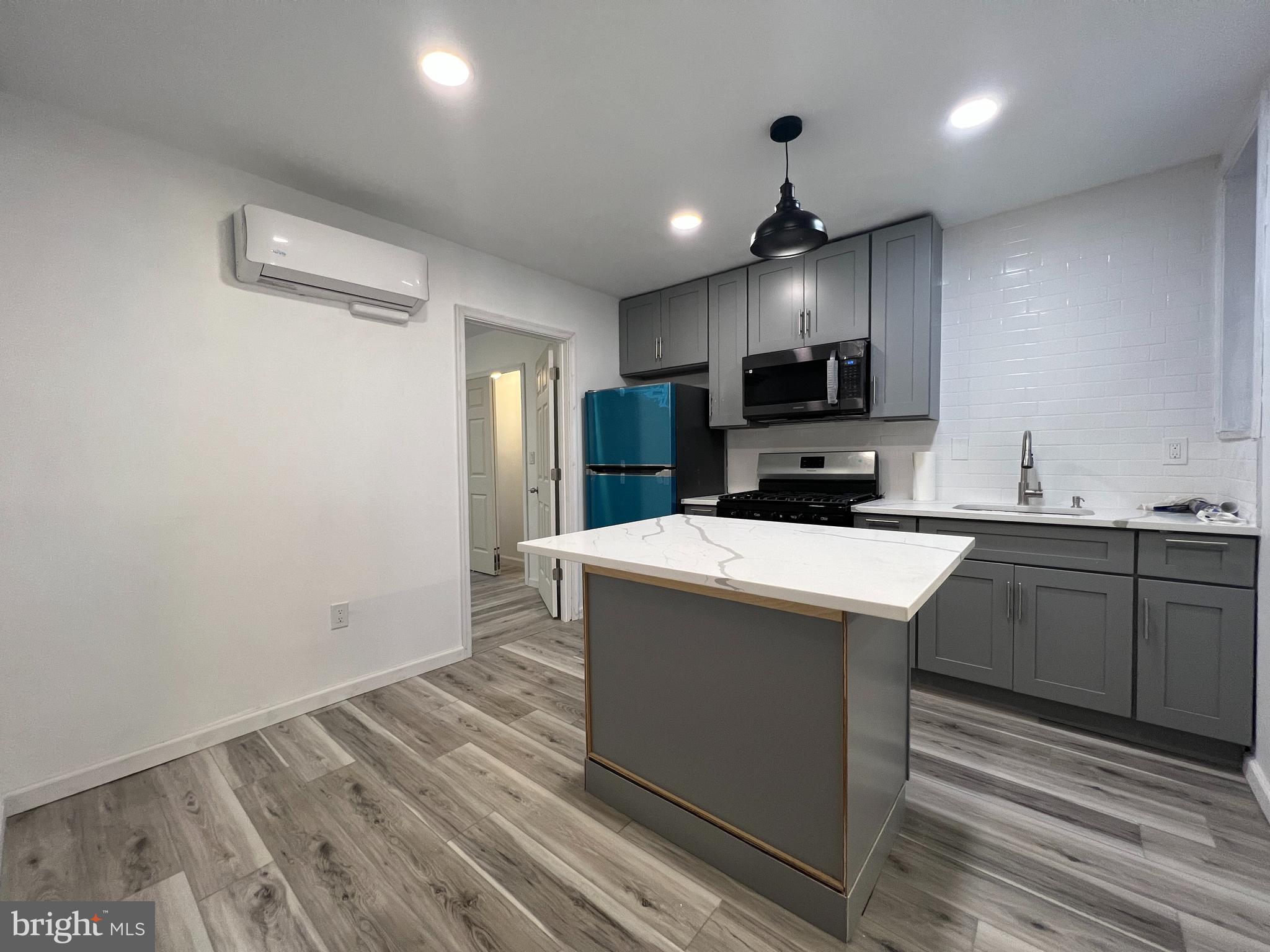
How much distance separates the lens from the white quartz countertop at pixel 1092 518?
1925 millimetres

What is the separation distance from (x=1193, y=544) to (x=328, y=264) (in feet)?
12.4

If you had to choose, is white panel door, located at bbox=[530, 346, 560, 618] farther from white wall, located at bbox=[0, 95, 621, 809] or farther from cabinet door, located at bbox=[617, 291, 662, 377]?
white wall, located at bbox=[0, 95, 621, 809]

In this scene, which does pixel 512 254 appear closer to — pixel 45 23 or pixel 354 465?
pixel 354 465

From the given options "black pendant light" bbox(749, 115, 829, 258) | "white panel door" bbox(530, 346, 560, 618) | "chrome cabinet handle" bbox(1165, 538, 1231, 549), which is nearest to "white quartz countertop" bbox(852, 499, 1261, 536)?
"chrome cabinet handle" bbox(1165, 538, 1231, 549)

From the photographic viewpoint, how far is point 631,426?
12.0 ft

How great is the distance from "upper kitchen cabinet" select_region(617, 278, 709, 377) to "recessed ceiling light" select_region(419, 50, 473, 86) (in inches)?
88.9

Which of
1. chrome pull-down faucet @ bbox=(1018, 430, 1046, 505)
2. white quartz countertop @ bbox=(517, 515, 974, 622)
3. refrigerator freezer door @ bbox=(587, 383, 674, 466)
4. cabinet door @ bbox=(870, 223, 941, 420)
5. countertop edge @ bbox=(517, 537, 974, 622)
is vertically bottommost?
countertop edge @ bbox=(517, 537, 974, 622)

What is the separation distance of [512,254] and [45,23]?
200 centimetres

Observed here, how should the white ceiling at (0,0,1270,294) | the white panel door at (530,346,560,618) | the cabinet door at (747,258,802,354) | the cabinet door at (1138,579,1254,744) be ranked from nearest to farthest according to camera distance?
the white ceiling at (0,0,1270,294) → the cabinet door at (1138,579,1254,744) → the cabinet door at (747,258,802,354) → the white panel door at (530,346,560,618)

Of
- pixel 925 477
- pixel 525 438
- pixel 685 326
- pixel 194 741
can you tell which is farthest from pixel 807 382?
pixel 194 741

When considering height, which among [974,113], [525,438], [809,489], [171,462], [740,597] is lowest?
[740,597]

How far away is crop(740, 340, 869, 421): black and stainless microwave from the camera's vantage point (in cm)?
294

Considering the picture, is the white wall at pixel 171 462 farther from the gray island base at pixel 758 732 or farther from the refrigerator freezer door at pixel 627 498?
the gray island base at pixel 758 732

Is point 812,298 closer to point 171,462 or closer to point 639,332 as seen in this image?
point 639,332
